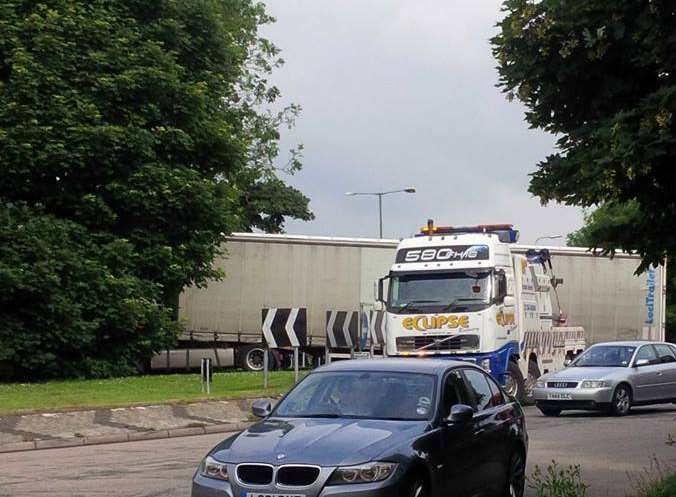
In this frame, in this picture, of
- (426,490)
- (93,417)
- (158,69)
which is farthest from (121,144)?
(426,490)

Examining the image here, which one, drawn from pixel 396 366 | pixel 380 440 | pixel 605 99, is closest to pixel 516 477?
pixel 396 366

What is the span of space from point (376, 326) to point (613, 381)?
8.92m

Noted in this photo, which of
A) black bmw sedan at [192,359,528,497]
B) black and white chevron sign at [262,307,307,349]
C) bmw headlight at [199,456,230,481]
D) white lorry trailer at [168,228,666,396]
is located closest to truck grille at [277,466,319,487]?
black bmw sedan at [192,359,528,497]

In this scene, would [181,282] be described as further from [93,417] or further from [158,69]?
[93,417]

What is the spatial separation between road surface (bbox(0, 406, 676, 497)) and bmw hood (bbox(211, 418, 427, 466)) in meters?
2.78

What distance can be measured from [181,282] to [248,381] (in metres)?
4.61

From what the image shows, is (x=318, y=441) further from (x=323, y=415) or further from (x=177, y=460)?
(x=177, y=460)

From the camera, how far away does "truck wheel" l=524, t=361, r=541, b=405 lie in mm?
26203

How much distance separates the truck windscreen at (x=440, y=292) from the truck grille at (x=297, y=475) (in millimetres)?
15599

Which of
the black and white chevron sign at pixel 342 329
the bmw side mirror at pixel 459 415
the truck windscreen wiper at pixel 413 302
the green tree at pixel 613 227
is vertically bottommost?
the bmw side mirror at pixel 459 415

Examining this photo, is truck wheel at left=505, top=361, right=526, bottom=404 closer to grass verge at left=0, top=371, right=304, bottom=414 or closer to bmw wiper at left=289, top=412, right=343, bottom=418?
grass verge at left=0, top=371, right=304, bottom=414

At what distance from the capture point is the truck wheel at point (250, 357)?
39.9 m

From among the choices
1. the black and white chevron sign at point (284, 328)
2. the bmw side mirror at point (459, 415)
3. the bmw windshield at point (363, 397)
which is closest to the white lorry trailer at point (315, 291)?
the black and white chevron sign at point (284, 328)

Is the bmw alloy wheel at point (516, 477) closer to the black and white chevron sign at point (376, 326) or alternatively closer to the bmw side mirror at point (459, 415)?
the bmw side mirror at point (459, 415)
